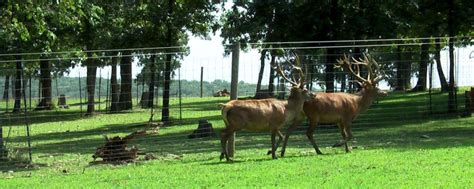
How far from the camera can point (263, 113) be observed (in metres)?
14.9

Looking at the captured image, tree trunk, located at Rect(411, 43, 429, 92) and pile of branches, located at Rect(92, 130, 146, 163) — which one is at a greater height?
tree trunk, located at Rect(411, 43, 429, 92)

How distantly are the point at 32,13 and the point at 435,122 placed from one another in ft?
45.4

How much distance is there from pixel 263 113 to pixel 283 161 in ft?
4.40

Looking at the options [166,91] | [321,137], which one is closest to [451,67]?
[321,137]

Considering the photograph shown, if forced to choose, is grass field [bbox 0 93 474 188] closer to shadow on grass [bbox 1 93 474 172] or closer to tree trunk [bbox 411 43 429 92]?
shadow on grass [bbox 1 93 474 172]

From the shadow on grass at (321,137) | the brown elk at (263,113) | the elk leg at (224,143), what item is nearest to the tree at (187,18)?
the shadow on grass at (321,137)

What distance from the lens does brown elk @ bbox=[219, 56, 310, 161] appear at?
14625 millimetres

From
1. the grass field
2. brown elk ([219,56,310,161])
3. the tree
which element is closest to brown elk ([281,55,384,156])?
brown elk ([219,56,310,161])

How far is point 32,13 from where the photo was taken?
17438mm

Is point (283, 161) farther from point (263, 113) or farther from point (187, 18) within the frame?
point (187, 18)

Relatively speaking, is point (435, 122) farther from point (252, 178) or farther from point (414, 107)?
point (252, 178)

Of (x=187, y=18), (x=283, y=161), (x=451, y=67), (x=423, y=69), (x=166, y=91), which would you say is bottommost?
(x=283, y=161)

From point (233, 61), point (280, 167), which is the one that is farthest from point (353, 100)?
point (280, 167)

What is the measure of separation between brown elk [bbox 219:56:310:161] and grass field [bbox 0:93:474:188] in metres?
0.65
